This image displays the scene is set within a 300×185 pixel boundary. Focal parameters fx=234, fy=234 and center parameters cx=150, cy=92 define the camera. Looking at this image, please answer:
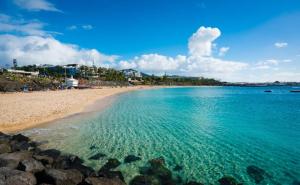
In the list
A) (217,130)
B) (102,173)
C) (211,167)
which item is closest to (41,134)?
(102,173)

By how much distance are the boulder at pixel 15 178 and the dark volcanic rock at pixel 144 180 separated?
435 centimetres

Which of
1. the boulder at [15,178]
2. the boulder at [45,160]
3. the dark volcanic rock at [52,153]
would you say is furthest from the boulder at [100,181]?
the dark volcanic rock at [52,153]

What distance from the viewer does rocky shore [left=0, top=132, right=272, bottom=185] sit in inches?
372

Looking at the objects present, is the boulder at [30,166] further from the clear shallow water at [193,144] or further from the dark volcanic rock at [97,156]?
the dark volcanic rock at [97,156]

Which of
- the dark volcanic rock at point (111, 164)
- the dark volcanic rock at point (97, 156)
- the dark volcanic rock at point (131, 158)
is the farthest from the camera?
the dark volcanic rock at point (97, 156)

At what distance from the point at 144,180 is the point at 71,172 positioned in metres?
3.34

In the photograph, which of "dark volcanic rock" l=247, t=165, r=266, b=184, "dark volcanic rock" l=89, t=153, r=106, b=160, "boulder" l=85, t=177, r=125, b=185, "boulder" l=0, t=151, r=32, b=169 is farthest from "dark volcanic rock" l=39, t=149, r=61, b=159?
"dark volcanic rock" l=247, t=165, r=266, b=184

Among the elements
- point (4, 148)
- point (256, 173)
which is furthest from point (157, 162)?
point (4, 148)

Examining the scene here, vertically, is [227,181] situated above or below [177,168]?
above

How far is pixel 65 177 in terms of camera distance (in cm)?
968

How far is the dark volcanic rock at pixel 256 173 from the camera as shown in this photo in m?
11.6

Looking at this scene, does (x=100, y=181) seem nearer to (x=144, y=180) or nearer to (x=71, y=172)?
(x=71, y=172)

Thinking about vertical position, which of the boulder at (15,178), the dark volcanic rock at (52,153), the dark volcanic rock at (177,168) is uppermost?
Answer: the boulder at (15,178)

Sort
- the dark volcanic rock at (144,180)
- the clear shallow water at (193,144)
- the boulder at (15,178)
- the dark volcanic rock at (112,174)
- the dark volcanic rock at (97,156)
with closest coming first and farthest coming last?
1. the boulder at (15,178)
2. the dark volcanic rock at (144,180)
3. the dark volcanic rock at (112,174)
4. the clear shallow water at (193,144)
5. the dark volcanic rock at (97,156)
